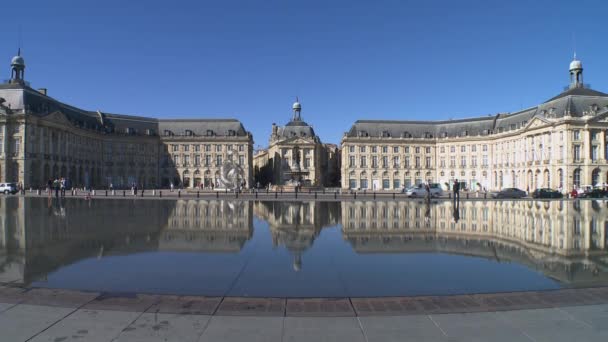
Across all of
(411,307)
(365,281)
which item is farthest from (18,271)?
(411,307)

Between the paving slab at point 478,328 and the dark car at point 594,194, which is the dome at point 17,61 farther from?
the dark car at point 594,194

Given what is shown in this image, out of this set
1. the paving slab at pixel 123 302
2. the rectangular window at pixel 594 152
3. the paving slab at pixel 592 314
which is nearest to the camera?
the paving slab at pixel 592 314

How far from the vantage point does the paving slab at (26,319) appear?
4973 millimetres

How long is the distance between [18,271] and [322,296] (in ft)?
23.0

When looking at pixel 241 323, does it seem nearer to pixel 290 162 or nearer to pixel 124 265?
pixel 124 265

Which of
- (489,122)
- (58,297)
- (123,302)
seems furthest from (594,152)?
(58,297)

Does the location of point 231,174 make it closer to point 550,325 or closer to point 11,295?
point 11,295

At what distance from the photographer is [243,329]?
17.0 feet

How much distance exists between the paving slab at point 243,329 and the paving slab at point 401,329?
1288mm

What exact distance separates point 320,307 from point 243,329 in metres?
1.46

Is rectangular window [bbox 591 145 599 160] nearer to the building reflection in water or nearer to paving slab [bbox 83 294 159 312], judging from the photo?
the building reflection in water

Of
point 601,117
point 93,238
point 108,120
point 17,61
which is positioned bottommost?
point 93,238

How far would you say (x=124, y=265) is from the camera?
9.03m

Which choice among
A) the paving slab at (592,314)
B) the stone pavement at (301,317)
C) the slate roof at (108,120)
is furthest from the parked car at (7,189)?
the paving slab at (592,314)
